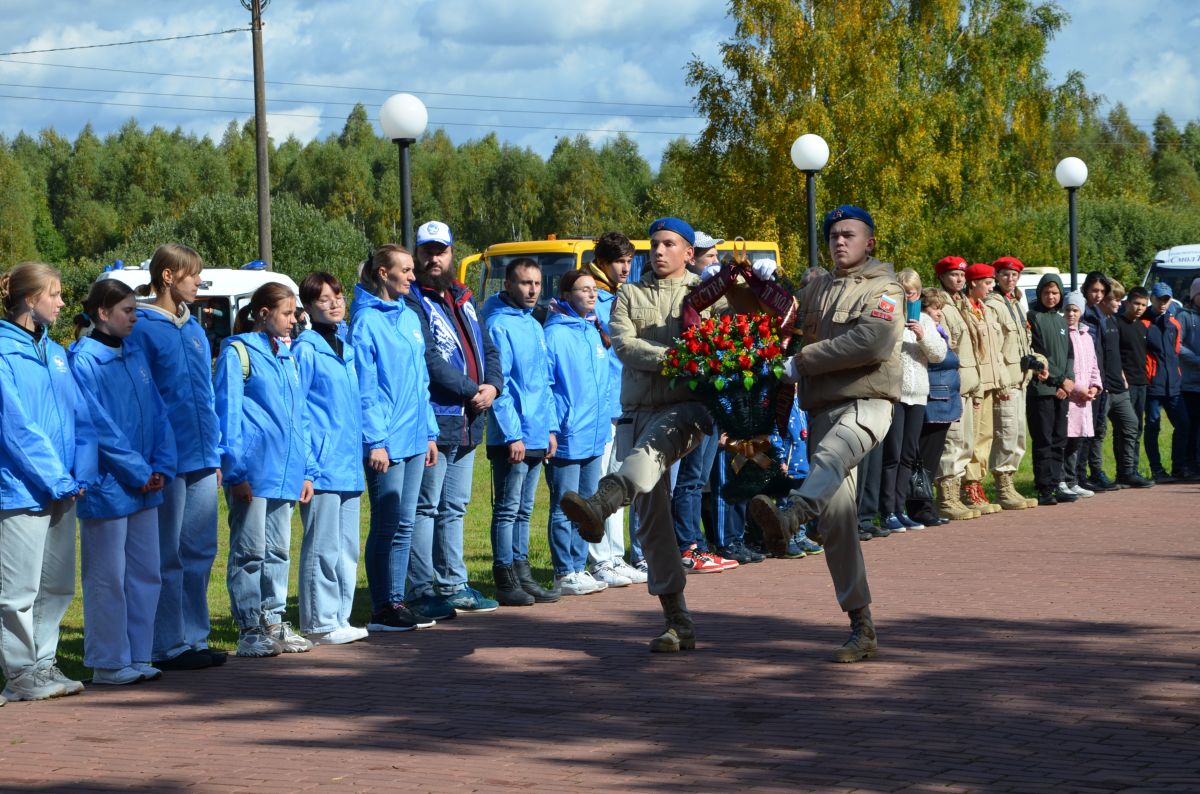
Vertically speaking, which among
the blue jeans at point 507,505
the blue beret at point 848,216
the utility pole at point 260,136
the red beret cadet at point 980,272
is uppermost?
the utility pole at point 260,136

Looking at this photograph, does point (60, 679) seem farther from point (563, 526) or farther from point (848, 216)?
point (848, 216)

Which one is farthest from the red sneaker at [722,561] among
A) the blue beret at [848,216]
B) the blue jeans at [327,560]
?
the blue beret at [848,216]

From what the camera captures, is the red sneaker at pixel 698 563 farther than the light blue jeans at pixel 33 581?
Yes

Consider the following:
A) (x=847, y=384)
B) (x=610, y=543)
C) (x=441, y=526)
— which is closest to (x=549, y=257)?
(x=610, y=543)

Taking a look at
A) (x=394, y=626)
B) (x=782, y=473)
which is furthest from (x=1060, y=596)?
(x=394, y=626)

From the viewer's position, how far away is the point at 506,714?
6.63 m

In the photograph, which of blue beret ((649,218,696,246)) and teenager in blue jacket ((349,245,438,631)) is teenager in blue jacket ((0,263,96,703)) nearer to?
teenager in blue jacket ((349,245,438,631))

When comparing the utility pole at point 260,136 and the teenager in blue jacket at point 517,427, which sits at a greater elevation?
the utility pole at point 260,136

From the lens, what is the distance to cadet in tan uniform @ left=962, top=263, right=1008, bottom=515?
14406 mm

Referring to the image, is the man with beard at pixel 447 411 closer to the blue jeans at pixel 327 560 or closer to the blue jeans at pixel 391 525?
the blue jeans at pixel 391 525

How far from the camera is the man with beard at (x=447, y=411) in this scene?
9336mm

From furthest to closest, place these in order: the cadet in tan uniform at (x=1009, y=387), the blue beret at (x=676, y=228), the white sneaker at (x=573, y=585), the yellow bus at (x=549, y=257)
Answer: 1. the yellow bus at (x=549, y=257)
2. the cadet in tan uniform at (x=1009, y=387)
3. the white sneaker at (x=573, y=585)
4. the blue beret at (x=676, y=228)

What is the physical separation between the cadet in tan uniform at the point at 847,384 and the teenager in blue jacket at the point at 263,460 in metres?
2.63

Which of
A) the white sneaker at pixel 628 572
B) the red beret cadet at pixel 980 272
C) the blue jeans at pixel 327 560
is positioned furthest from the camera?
the red beret cadet at pixel 980 272
